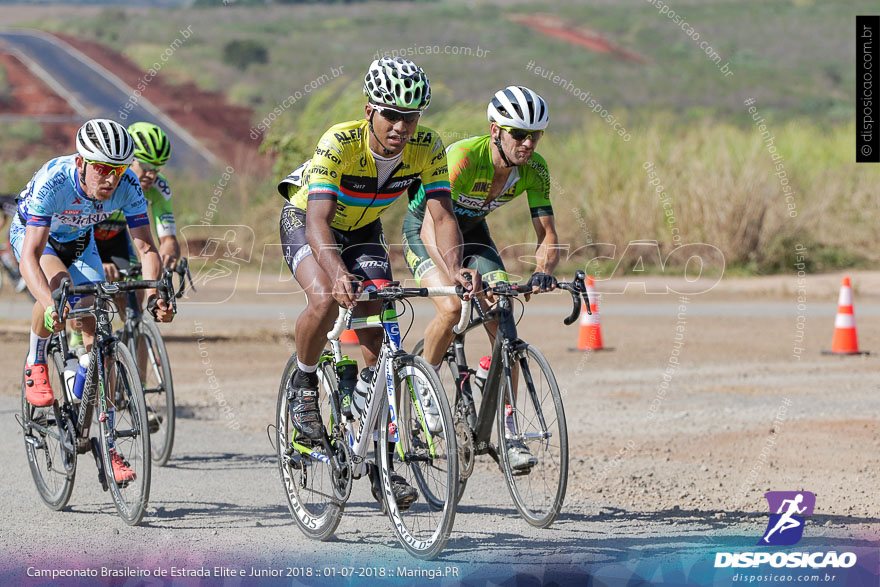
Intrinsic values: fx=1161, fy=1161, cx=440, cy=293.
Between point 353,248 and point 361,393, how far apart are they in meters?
Result: 0.77

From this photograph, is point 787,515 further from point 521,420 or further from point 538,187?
point 538,187

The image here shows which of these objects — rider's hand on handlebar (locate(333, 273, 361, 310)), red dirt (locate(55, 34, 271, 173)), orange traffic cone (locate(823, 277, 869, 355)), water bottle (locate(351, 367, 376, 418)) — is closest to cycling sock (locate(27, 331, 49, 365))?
water bottle (locate(351, 367, 376, 418))

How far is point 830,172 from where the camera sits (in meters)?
22.7

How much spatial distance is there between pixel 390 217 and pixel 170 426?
12.2m

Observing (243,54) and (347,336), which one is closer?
(347,336)

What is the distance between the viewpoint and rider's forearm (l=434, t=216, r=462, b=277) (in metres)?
5.53

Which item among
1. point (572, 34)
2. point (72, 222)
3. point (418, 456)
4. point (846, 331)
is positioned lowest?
point (418, 456)

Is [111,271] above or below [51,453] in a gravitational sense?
above

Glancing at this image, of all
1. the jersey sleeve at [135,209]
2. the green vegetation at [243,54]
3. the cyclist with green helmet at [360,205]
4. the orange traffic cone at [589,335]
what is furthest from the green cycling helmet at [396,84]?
the green vegetation at [243,54]

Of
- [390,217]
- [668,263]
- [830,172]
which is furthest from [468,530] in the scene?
[830,172]

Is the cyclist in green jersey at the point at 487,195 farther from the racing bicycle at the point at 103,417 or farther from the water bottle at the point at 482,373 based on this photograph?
the racing bicycle at the point at 103,417

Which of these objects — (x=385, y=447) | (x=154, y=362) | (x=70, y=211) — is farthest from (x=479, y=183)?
(x=154, y=362)

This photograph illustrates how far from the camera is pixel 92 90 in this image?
1767 inches

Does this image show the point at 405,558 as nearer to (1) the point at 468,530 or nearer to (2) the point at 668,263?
(1) the point at 468,530
